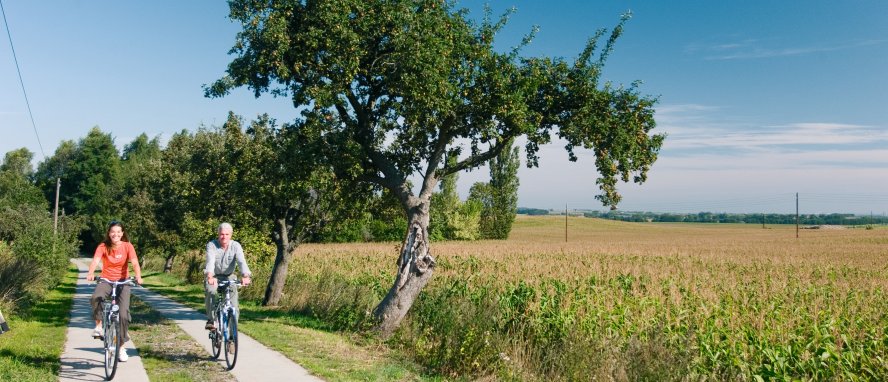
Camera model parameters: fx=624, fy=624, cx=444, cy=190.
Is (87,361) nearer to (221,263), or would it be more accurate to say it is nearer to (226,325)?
(226,325)

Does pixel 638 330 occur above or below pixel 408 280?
below

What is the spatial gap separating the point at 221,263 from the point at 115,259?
63.2 inches

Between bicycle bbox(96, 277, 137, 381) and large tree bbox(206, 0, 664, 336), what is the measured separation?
17.6 feet

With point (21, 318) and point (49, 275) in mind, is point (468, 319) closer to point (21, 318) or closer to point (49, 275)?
point (21, 318)

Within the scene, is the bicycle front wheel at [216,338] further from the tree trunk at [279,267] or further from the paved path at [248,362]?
the tree trunk at [279,267]

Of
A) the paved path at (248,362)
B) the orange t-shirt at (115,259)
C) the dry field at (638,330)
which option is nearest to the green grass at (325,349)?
the paved path at (248,362)

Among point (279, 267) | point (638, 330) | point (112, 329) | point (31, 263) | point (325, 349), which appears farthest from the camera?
point (31, 263)

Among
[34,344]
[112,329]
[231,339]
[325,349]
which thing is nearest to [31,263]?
[34,344]

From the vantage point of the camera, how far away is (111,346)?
30.6ft

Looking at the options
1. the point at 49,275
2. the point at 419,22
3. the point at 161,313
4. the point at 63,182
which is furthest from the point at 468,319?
the point at 63,182

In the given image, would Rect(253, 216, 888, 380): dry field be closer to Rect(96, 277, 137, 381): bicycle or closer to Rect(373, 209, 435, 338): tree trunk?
Rect(373, 209, 435, 338): tree trunk

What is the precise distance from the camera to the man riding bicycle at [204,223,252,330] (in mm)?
10422

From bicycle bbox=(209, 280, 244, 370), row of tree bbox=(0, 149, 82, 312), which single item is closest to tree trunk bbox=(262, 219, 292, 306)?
row of tree bbox=(0, 149, 82, 312)

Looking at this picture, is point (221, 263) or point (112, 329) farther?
point (221, 263)
